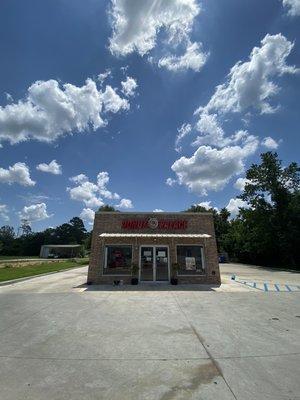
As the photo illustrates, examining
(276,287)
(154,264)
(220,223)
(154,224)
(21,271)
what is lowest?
(276,287)

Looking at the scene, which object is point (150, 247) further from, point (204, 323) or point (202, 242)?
point (204, 323)

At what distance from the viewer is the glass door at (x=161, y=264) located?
18.9 meters

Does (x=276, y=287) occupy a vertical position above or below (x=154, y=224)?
below

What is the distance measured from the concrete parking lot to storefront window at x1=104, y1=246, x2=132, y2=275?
608 centimetres

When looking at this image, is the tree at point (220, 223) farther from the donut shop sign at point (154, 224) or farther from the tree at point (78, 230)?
the tree at point (78, 230)

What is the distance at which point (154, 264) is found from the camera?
1900 centimetres

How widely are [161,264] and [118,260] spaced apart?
260 cm

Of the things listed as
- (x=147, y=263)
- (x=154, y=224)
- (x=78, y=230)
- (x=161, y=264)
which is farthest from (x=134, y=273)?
(x=78, y=230)

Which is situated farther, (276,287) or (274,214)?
(274,214)

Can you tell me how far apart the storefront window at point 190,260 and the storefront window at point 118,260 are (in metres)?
3.05

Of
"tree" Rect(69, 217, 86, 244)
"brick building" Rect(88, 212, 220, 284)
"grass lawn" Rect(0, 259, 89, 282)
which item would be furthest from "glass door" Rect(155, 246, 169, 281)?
"tree" Rect(69, 217, 86, 244)

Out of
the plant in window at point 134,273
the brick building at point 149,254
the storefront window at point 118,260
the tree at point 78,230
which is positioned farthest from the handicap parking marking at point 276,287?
the tree at point 78,230

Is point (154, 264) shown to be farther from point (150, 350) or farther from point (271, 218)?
point (271, 218)

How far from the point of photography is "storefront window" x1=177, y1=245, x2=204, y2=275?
62.0ft
